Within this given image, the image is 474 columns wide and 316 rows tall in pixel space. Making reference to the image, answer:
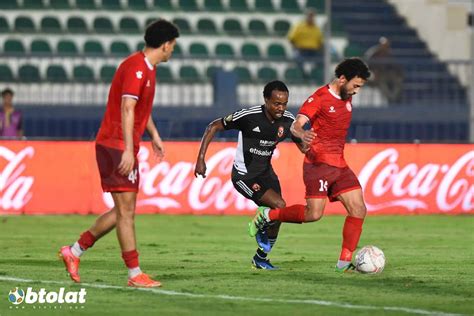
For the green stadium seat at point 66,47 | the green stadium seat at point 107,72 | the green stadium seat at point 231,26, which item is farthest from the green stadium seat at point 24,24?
the green stadium seat at point 231,26

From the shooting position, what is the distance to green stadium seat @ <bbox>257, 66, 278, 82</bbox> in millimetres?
27750

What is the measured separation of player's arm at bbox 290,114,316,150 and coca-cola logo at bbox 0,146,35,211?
9.47 metres

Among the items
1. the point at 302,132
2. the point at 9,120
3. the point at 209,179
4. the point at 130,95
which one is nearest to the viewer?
the point at 130,95

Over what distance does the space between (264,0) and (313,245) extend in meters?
15.0

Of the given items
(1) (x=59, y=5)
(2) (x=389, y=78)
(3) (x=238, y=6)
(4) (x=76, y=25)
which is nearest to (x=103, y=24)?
(4) (x=76, y=25)

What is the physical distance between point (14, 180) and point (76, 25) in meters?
8.76

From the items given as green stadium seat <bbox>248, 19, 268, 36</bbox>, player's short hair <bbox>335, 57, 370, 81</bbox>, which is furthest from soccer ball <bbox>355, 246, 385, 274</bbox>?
green stadium seat <bbox>248, 19, 268, 36</bbox>

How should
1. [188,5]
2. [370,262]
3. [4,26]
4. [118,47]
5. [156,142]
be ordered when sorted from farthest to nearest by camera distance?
[188,5] < [118,47] < [4,26] < [370,262] < [156,142]

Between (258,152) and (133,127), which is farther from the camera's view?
(258,152)

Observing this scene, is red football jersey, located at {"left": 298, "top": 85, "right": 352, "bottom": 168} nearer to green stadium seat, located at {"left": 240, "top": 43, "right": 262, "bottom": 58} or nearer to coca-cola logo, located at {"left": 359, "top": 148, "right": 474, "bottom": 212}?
coca-cola logo, located at {"left": 359, "top": 148, "right": 474, "bottom": 212}

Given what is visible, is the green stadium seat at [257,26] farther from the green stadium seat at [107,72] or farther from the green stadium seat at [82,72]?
the green stadium seat at [82,72]

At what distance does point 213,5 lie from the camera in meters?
30.8

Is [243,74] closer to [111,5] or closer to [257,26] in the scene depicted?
[257,26]

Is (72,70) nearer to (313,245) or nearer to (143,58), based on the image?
(313,245)
